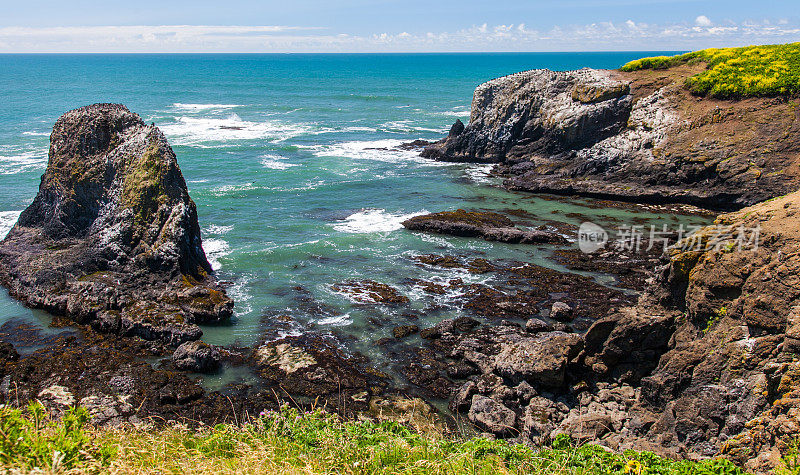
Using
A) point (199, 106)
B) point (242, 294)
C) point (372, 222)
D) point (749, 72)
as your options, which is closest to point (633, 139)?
point (749, 72)

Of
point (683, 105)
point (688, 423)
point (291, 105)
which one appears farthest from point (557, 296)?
point (291, 105)

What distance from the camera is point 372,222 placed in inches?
1495

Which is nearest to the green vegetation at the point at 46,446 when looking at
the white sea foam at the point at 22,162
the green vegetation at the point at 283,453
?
the green vegetation at the point at 283,453

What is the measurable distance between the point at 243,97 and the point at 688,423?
118845 mm

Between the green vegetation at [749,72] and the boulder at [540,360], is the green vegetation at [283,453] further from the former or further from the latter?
the green vegetation at [749,72]

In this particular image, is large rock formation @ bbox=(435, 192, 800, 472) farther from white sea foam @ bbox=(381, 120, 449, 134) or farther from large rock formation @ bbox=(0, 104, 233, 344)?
white sea foam @ bbox=(381, 120, 449, 134)

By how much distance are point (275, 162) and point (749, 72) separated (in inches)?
1757

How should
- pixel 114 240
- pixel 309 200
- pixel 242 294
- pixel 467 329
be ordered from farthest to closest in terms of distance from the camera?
1. pixel 309 200
2. pixel 114 240
3. pixel 242 294
4. pixel 467 329

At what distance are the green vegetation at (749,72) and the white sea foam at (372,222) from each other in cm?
2785

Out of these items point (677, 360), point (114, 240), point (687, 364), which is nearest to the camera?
point (687, 364)

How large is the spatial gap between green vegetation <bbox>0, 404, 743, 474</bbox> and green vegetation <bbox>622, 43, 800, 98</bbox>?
44.3 metres

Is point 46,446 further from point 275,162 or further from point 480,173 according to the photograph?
point 275,162

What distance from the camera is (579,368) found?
1853 cm

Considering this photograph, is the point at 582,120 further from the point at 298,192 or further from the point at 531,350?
the point at 531,350
